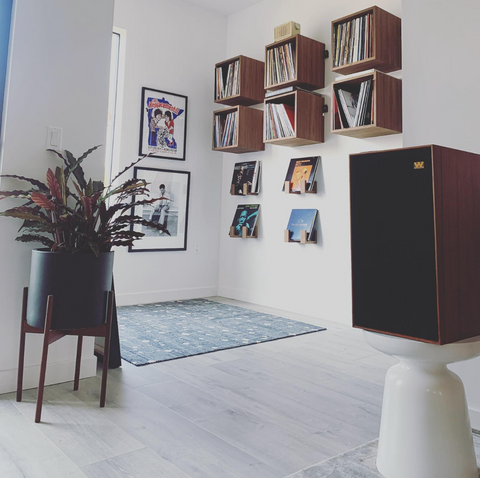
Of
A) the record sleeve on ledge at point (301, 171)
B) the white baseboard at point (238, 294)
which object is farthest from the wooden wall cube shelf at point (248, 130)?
the white baseboard at point (238, 294)

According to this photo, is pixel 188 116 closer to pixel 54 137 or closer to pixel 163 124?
pixel 163 124

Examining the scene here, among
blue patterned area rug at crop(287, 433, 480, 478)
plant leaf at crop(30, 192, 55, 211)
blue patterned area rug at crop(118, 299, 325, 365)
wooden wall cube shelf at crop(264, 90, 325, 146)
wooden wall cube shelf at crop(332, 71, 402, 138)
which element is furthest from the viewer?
wooden wall cube shelf at crop(264, 90, 325, 146)

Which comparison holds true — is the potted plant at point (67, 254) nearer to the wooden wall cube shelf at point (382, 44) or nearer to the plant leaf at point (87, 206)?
the plant leaf at point (87, 206)

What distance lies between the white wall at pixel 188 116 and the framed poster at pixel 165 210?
2.8 inches

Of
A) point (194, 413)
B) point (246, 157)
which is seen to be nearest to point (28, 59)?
point (194, 413)

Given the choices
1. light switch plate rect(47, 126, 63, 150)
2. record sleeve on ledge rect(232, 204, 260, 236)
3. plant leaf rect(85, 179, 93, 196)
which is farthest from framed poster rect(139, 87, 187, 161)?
plant leaf rect(85, 179, 93, 196)

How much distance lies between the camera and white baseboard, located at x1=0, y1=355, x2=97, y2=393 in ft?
6.63

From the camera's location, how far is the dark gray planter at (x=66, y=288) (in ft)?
5.92

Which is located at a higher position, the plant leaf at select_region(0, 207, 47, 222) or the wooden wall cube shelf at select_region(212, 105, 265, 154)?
the wooden wall cube shelf at select_region(212, 105, 265, 154)

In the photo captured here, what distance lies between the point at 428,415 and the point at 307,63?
10.5 feet

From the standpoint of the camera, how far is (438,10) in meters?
1.92

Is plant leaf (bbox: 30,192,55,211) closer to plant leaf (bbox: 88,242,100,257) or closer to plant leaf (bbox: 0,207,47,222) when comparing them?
plant leaf (bbox: 0,207,47,222)

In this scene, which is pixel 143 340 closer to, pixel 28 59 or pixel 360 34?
pixel 28 59

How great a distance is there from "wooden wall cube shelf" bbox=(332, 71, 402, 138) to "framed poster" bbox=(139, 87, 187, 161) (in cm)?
172
